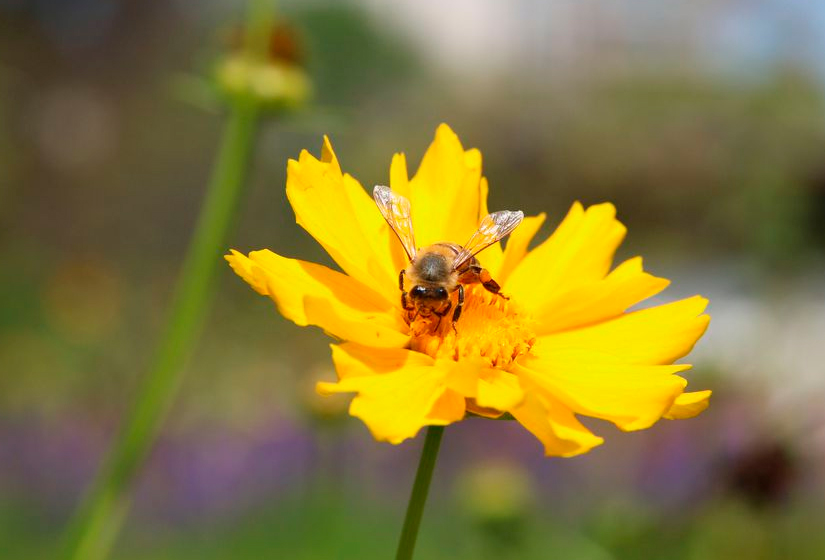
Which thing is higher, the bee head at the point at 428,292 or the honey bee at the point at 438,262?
the honey bee at the point at 438,262

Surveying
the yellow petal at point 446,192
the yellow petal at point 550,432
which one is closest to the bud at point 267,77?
the yellow petal at point 446,192

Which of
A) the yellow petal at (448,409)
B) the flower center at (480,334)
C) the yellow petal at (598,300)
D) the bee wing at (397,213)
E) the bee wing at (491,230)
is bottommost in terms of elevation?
the yellow petal at (448,409)

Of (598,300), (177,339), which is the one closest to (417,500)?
(598,300)

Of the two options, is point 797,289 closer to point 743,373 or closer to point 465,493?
point 743,373

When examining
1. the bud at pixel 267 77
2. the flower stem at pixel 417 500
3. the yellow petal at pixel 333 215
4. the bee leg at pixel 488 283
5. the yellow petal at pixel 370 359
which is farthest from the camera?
the bud at pixel 267 77

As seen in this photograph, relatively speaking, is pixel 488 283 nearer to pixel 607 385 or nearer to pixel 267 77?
pixel 607 385

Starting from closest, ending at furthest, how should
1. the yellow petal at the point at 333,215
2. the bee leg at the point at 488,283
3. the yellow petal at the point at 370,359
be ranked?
the yellow petal at the point at 370,359 < the yellow petal at the point at 333,215 < the bee leg at the point at 488,283

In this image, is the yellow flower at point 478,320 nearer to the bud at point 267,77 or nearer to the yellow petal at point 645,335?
the yellow petal at point 645,335
